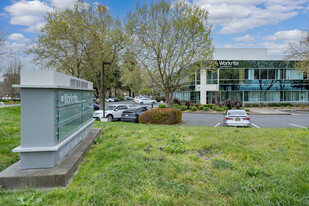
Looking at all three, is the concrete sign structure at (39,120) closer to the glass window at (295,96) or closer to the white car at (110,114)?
the white car at (110,114)

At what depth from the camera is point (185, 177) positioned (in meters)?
3.95

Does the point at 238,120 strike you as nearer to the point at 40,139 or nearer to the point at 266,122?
the point at 266,122

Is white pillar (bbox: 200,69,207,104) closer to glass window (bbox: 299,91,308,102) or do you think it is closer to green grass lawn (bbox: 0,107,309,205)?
glass window (bbox: 299,91,308,102)

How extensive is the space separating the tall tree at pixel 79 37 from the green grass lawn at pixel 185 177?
1726 cm

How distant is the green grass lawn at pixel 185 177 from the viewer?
3.19m

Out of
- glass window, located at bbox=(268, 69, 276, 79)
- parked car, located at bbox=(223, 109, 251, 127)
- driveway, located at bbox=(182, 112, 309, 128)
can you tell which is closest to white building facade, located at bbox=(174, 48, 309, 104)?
glass window, located at bbox=(268, 69, 276, 79)

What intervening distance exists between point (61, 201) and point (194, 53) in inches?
719

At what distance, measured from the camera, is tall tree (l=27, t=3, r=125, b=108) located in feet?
67.4

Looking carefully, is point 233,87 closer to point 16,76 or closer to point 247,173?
point 247,173

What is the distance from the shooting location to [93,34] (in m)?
21.5

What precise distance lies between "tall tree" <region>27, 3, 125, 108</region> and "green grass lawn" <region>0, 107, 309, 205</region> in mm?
17262

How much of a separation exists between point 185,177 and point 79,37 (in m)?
20.4

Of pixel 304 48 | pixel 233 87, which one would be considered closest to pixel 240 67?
pixel 233 87

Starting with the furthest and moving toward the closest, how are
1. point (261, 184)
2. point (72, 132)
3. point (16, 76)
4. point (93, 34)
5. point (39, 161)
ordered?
point (16, 76), point (93, 34), point (72, 132), point (39, 161), point (261, 184)
